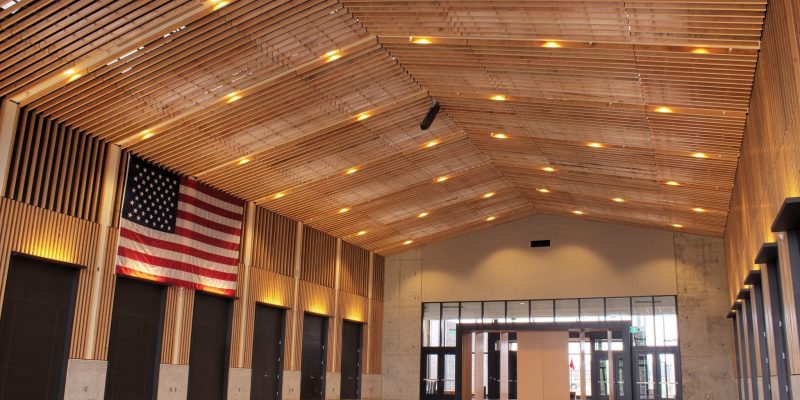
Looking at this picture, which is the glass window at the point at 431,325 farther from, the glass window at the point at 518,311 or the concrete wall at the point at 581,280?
the glass window at the point at 518,311

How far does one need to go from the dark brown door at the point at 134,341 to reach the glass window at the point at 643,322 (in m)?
16.9

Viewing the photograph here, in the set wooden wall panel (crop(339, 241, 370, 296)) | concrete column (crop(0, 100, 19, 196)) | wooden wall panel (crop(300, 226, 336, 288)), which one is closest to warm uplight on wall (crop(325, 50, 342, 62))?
concrete column (crop(0, 100, 19, 196))

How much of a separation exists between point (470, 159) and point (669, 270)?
9.68 m

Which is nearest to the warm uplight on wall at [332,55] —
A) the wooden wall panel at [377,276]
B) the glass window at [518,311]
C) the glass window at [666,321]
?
the wooden wall panel at [377,276]

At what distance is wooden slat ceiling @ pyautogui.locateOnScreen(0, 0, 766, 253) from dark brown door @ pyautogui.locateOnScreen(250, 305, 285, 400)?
12.0 ft

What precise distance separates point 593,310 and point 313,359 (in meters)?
10.7

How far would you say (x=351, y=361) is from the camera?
27.2 metres

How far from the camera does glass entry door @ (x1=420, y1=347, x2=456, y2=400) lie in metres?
28.1

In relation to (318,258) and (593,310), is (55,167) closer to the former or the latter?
(318,258)

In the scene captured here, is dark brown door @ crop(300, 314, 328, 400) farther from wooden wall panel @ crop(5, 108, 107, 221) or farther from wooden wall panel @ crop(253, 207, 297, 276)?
wooden wall panel @ crop(5, 108, 107, 221)

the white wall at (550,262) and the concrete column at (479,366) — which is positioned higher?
the white wall at (550,262)

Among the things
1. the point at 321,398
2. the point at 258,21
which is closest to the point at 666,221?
the point at 321,398

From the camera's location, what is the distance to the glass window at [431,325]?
28.8 m

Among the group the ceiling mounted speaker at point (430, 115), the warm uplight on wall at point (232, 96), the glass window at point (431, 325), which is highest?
the ceiling mounted speaker at point (430, 115)
